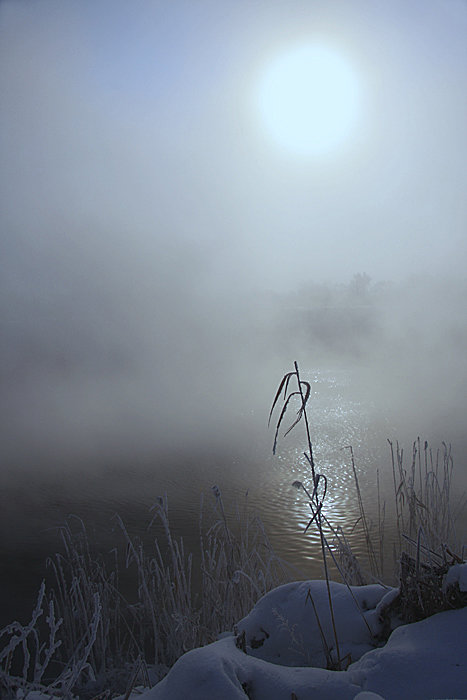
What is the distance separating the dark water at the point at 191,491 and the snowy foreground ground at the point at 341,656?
3.83m

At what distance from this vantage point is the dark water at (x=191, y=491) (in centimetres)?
638

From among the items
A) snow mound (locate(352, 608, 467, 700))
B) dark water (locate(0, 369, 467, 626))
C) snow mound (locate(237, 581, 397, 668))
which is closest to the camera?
snow mound (locate(352, 608, 467, 700))

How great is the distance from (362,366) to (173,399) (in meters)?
15.7

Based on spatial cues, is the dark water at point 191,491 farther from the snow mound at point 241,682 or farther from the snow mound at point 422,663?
the snow mound at point 241,682

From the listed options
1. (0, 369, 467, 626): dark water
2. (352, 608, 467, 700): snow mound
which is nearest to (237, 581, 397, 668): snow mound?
(352, 608, 467, 700): snow mound

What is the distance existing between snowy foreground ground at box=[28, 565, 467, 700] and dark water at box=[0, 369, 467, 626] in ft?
12.6

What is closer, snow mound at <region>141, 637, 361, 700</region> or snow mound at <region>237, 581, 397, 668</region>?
snow mound at <region>141, 637, 361, 700</region>

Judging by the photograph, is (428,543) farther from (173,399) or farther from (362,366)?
(362,366)

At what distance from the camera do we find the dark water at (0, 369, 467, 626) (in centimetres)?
638

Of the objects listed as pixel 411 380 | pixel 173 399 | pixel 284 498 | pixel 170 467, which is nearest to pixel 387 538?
pixel 284 498

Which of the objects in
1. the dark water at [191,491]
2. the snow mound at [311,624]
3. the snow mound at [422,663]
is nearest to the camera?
the snow mound at [422,663]

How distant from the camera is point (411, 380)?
894 inches

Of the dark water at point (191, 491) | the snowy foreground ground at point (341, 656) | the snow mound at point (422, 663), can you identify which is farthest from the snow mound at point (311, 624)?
the dark water at point (191, 491)

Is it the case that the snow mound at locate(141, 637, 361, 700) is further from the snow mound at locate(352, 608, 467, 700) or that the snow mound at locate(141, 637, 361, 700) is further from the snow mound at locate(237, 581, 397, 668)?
the snow mound at locate(237, 581, 397, 668)
